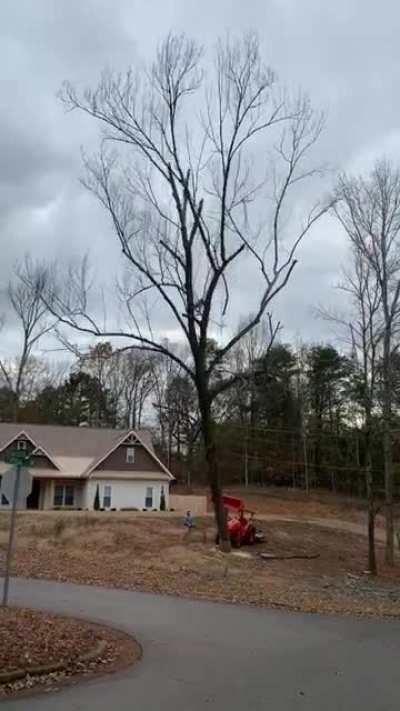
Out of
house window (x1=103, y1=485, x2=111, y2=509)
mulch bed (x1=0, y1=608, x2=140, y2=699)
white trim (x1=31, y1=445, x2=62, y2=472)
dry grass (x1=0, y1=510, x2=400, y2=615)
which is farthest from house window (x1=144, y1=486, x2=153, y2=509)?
mulch bed (x1=0, y1=608, x2=140, y2=699)

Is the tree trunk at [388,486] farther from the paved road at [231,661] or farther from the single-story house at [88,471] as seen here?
the single-story house at [88,471]

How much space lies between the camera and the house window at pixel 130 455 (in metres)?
45.0

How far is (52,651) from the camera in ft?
29.2

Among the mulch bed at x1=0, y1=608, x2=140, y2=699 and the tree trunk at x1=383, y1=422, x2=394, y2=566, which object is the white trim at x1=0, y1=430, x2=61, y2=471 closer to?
the tree trunk at x1=383, y1=422, x2=394, y2=566

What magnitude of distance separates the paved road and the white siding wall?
28.0 metres

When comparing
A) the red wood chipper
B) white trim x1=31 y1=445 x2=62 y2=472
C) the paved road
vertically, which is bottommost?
the paved road

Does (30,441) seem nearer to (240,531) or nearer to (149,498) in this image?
(149,498)

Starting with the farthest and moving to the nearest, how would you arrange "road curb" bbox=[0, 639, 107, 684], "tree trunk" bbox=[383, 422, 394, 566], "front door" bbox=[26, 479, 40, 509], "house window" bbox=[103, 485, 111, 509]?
1. "front door" bbox=[26, 479, 40, 509]
2. "house window" bbox=[103, 485, 111, 509]
3. "tree trunk" bbox=[383, 422, 394, 566]
4. "road curb" bbox=[0, 639, 107, 684]

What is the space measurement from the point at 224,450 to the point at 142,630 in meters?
53.6

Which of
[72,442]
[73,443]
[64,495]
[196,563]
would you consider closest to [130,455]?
[73,443]

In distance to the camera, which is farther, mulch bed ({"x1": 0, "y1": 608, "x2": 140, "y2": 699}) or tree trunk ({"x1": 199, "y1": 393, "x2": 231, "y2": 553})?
tree trunk ({"x1": 199, "y1": 393, "x2": 231, "y2": 553})

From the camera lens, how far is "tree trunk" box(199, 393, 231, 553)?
24516 mm

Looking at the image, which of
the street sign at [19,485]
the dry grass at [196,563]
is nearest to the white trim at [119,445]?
the dry grass at [196,563]

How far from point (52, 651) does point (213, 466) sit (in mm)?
15930
